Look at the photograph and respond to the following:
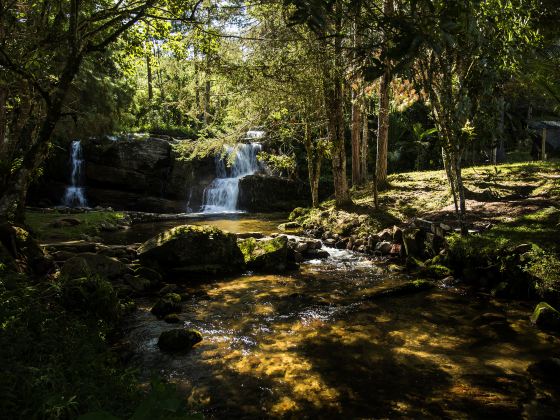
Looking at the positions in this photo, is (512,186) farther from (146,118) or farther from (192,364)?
(146,118)

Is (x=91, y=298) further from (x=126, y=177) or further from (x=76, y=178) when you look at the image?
(x=76, y=178)

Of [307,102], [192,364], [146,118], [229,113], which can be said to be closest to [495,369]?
[192,364]

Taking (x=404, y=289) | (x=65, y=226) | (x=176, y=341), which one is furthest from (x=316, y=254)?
(x=65, y=226)

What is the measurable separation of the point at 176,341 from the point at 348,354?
2444mm

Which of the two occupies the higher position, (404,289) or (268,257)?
(268,257)

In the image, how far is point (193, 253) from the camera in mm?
10148

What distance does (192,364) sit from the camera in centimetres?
531

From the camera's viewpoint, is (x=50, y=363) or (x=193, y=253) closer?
(x=50, y=363)

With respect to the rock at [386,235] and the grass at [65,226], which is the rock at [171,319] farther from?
the rock at [386,235]

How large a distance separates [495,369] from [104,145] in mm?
24927

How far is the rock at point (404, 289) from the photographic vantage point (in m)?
8.06

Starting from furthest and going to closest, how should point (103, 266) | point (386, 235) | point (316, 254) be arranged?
point (386, 235) < point (316, 254) < point (103, 266)

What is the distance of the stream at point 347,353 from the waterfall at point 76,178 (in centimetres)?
1860

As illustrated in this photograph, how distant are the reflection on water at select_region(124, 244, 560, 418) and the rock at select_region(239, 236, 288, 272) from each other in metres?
1.96
